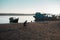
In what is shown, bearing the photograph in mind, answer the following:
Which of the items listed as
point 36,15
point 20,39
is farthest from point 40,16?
point 20,39

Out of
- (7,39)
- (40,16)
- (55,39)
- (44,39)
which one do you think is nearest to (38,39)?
(44,39)

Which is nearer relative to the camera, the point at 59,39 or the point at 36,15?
the point at 59,39

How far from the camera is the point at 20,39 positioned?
4602 mm

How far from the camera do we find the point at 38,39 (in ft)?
14.2

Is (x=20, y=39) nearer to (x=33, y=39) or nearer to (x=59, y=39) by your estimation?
(x=33, y=39)

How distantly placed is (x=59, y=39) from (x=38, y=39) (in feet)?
1.99

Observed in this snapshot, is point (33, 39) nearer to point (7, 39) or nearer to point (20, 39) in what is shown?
point (20, 39)

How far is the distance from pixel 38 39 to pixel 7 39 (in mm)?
895

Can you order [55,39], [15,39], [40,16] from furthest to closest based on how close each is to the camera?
1. [40,16]
2. [15,39]
3. [55,39]

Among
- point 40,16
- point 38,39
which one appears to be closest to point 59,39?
point 38,39

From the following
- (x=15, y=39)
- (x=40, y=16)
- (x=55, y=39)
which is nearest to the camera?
(x=55, y=39)

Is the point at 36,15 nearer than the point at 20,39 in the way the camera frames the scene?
No

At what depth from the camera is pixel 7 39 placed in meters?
4.53

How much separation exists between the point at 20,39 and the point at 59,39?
3.64 feet
